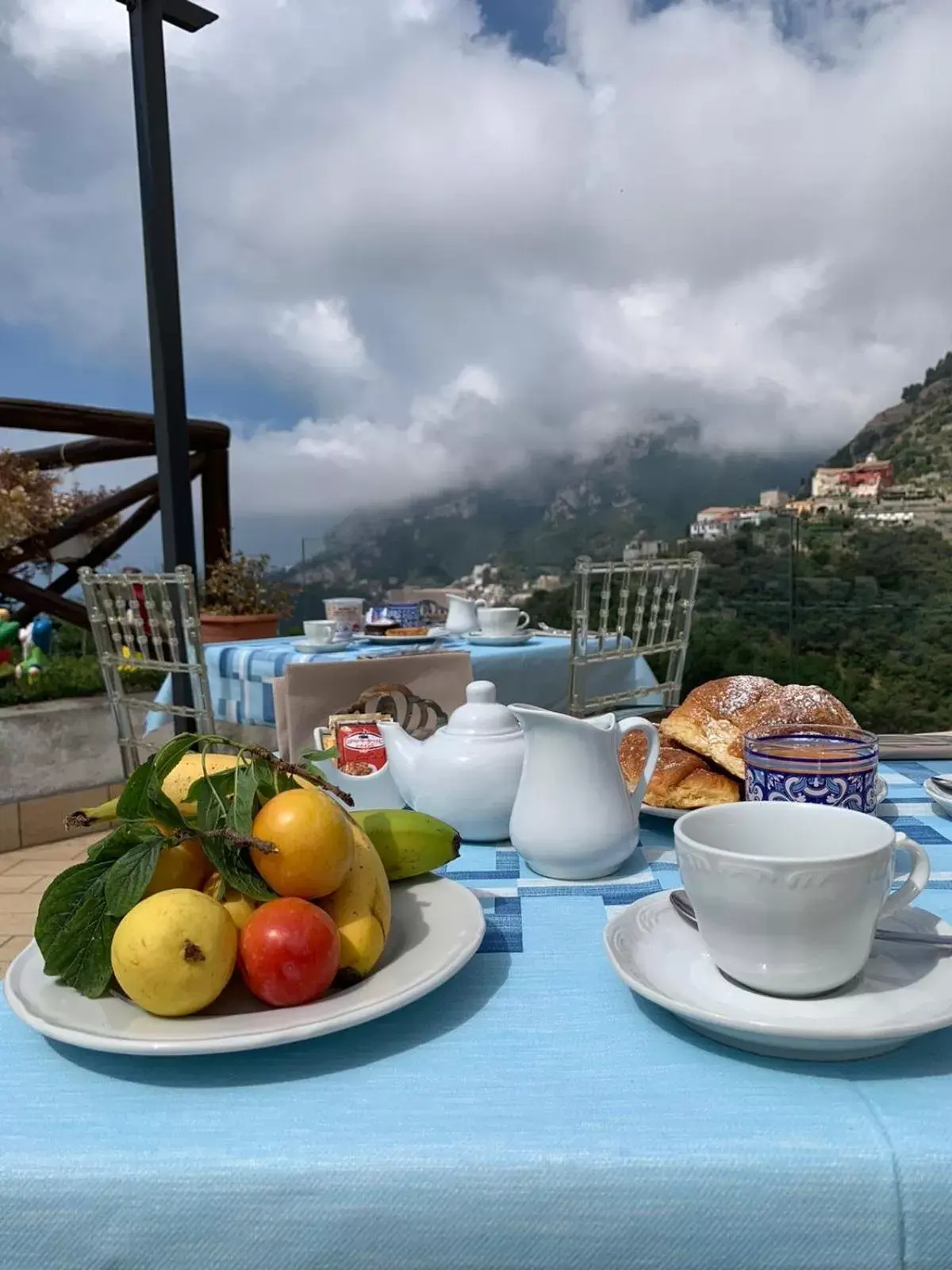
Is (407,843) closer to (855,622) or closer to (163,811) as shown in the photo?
(163,811)

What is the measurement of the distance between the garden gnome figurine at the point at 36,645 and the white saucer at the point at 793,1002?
10.6ft

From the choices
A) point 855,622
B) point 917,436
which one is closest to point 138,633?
point 855,622


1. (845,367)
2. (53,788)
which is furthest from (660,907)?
(845,367)

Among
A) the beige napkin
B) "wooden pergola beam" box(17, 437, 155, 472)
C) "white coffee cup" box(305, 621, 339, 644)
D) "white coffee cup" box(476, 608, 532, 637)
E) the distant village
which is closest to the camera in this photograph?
the beige napkin

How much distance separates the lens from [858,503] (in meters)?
3.82

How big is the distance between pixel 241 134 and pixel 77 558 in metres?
2.56

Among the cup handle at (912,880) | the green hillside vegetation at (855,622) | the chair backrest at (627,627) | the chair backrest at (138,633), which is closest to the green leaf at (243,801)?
the cup handle at (912,880)

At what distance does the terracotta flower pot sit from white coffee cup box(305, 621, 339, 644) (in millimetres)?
327

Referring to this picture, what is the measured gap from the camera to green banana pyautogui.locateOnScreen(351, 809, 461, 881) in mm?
603

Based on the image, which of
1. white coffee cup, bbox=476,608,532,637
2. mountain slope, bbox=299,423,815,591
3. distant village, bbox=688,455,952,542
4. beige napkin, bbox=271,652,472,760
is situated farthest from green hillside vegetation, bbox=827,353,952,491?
beige napkin, bbox=271,652,472,760

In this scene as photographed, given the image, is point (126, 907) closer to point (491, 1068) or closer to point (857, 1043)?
point (491, 1068)

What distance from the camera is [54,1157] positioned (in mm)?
352

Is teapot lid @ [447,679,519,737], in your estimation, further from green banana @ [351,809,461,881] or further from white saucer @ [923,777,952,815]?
white saucer @ [923,777,952,815]

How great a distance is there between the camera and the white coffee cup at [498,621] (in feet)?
8.75
